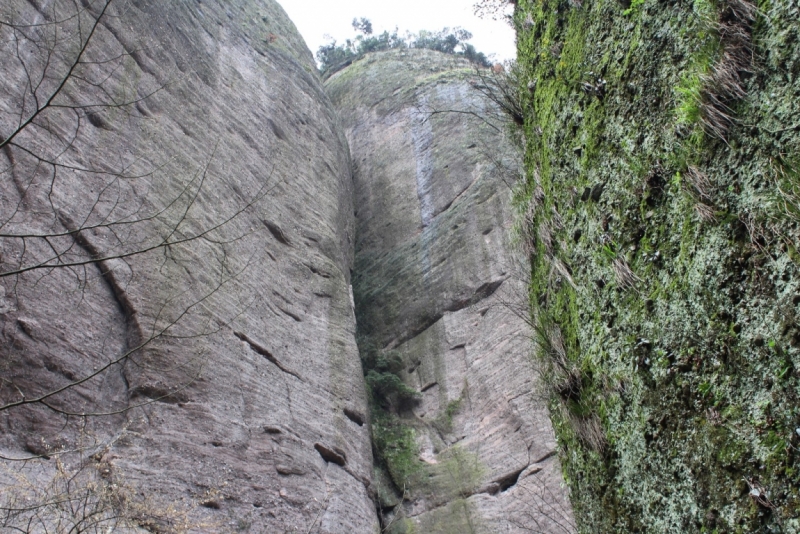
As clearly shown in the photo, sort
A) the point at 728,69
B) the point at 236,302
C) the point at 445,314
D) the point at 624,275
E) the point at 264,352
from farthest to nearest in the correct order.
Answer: the point at 445,314, the point at 236,302, the point at 264,352, the point at 624,275, the point at 728,69

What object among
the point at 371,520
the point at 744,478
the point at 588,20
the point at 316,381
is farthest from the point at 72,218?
the point at 744,478

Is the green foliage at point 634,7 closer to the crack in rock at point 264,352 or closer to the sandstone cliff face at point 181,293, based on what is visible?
the sandstone cliff face at point 181,293

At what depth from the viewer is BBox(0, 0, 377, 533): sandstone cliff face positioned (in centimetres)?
714

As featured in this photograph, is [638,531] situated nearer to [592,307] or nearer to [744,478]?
[744,478]

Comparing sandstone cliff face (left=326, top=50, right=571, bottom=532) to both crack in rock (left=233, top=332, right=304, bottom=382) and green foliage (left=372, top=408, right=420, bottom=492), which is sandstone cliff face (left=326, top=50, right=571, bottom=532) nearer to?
green foliage (left=372, top=408, right=420, bottom=492)

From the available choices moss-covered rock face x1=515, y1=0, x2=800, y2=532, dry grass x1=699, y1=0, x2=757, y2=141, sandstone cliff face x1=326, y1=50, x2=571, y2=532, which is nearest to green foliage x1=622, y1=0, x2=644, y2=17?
moss-covered rock face x1=515, y1=0, x2=800, y2=532

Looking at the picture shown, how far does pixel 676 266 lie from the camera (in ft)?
10.1

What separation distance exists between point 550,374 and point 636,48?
7.43 feet

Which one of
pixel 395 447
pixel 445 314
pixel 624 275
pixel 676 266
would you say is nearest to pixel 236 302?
pixel 395 447

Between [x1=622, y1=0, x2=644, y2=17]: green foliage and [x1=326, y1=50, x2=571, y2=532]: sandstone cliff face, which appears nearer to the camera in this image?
[x1=622, y1=0, x2=644, y2=17]: green foliage

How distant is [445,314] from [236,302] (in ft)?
19.8

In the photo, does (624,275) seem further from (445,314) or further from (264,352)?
(445,314)

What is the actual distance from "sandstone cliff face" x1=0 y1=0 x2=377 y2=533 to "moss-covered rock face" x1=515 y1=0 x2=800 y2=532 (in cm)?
250

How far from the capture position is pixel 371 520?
998cm
